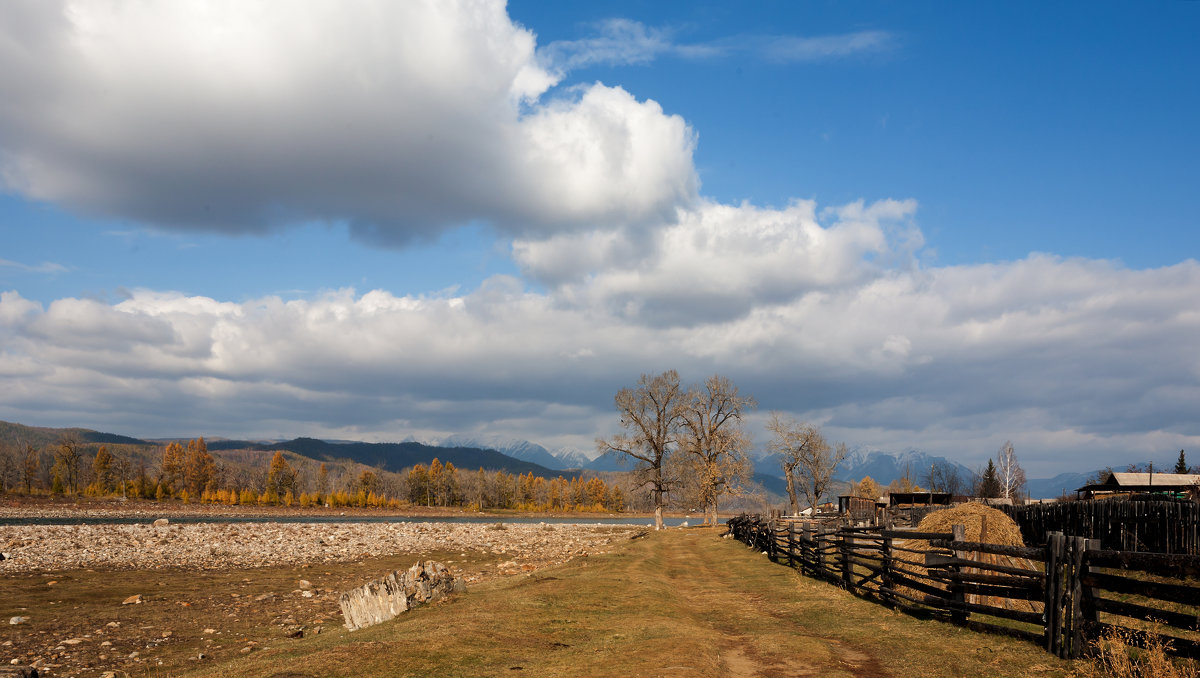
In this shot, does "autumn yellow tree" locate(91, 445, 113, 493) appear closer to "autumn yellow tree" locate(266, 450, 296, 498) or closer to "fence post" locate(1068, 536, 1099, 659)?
"autumn yellow tree" locate(266, 450, 296, 498)

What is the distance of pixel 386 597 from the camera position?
51.4 ft

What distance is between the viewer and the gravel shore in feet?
108

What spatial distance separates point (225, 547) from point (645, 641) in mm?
36989

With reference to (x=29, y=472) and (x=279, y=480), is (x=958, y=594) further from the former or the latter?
(x=29, y=472)

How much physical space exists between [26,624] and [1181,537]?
3537cm

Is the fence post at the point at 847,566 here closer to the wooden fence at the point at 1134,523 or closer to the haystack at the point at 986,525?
the haystack at the point at 986,525

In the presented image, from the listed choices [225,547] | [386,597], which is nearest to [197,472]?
[225,547]

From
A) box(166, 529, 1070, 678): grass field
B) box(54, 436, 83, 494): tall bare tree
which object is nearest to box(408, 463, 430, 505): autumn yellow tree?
box(54, 436, 83, 494): tall bare tree

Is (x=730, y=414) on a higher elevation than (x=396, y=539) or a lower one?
higher

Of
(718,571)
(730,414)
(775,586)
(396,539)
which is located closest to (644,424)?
(730,414)

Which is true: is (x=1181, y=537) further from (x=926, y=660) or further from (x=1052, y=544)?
(x=926, y=660)

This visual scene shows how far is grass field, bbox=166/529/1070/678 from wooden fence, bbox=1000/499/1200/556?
9847 millimetres

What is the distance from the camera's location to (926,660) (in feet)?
36.2

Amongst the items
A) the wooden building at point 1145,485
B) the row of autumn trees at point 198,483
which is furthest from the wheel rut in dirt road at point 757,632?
the row of autumn trees at point 198,483
